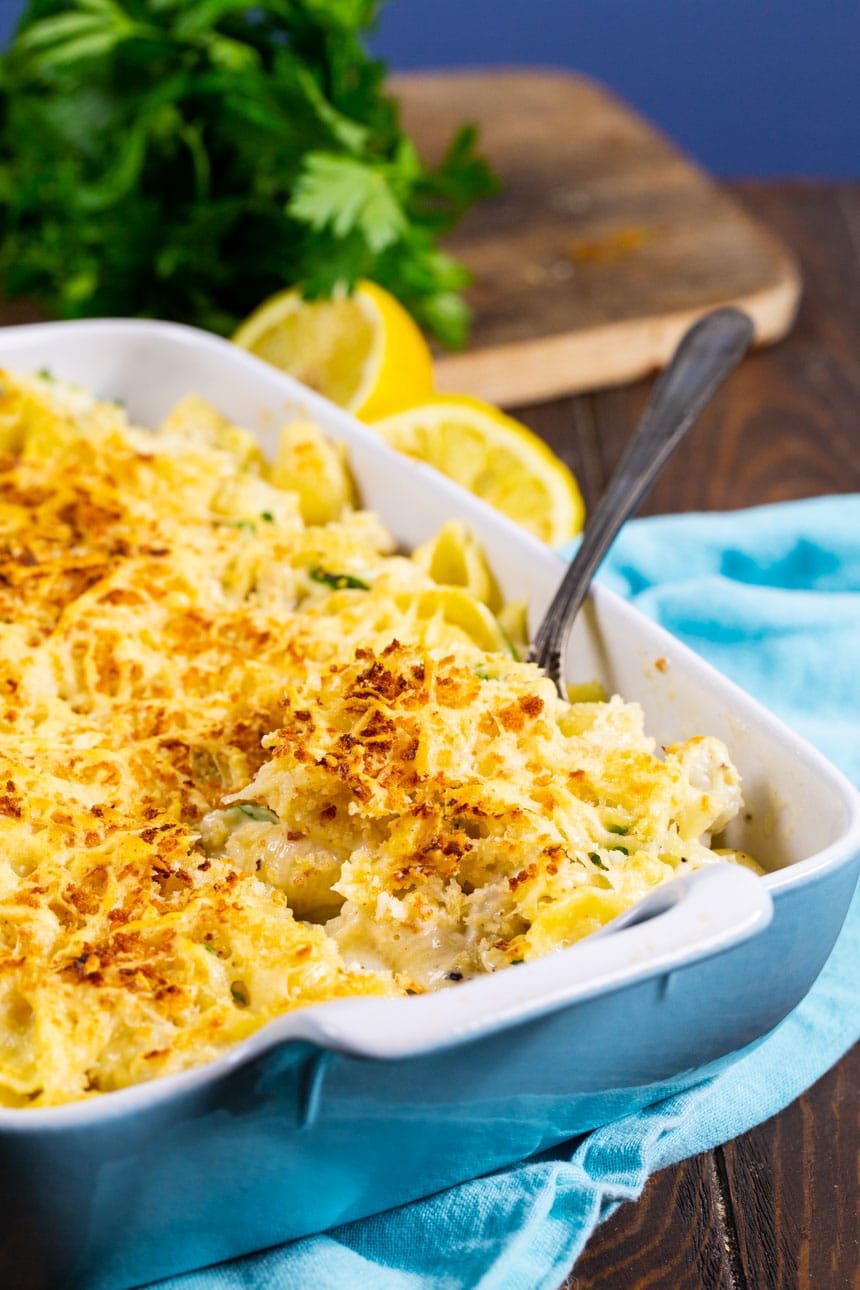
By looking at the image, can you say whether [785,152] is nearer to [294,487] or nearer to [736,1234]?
[294,487]

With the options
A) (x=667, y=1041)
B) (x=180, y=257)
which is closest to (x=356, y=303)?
(x=180, y=257)

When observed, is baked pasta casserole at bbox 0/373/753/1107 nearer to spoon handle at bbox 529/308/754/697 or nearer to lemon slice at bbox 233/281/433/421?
spoon handle at bbox 529/308/754/697

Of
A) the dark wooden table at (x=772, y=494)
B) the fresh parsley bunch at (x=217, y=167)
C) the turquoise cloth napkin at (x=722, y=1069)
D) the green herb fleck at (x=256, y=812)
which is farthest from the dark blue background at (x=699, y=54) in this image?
the green herb fleck at (x=256, y=812)

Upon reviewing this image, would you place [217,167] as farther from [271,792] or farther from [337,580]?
[271,792]

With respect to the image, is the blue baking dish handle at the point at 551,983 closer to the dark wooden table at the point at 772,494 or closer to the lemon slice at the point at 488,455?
the dark wooden table at the point at 772,494

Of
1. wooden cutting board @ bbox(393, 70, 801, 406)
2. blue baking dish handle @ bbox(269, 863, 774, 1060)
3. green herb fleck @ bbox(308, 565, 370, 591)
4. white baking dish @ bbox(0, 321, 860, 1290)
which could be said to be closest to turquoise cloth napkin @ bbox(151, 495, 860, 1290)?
white baking dish @ bbox(0, 321, 860, 1290)

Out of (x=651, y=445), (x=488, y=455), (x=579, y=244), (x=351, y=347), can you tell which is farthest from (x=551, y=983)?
(x=579, y=244)
